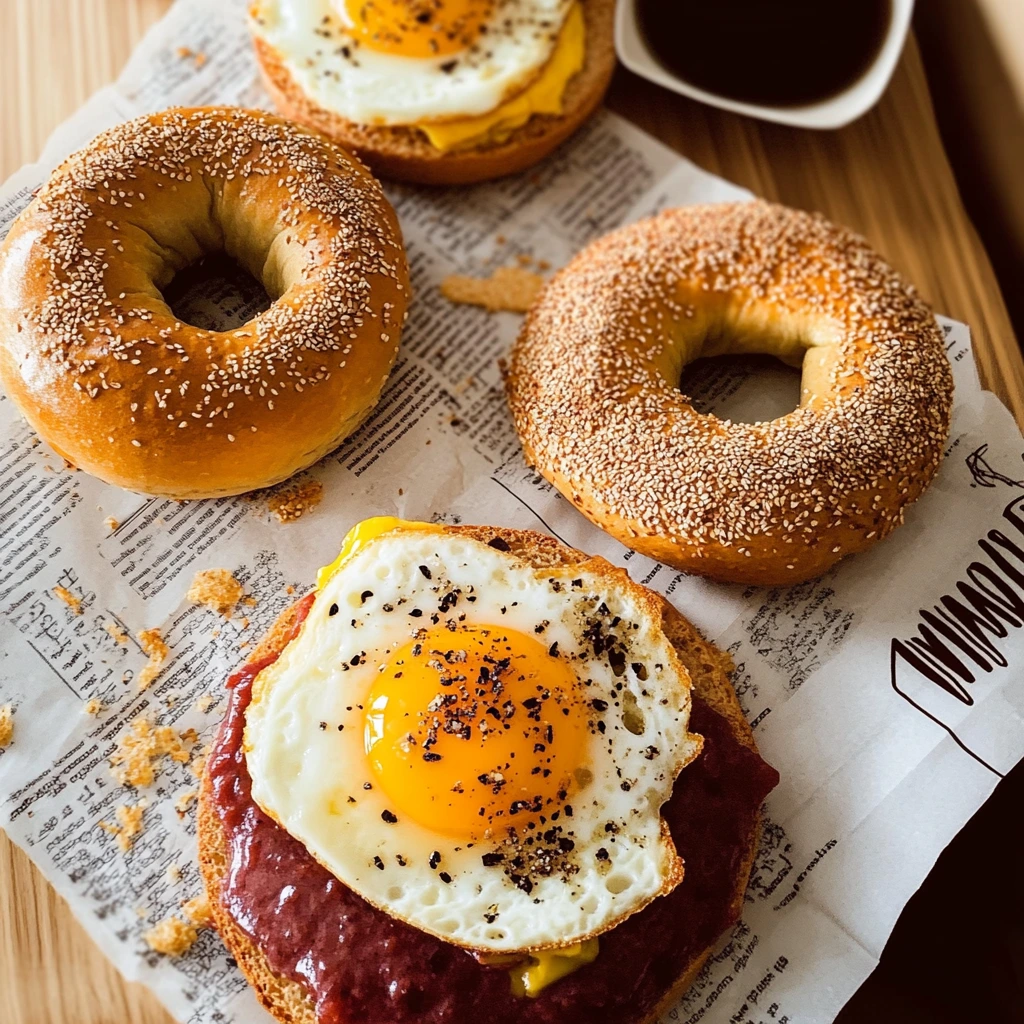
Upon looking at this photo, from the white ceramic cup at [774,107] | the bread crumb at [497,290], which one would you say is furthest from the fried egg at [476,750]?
the white ceramic cup at [774,107]

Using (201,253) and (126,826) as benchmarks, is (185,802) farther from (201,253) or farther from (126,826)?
(201,253)

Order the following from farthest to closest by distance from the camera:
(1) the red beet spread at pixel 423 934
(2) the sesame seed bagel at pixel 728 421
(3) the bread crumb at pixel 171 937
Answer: (2) the sesame seed bagel at pixel 728 421
(3) the bread crumb at pixel 171 937
(1) the red beet spread at pixel 423 934

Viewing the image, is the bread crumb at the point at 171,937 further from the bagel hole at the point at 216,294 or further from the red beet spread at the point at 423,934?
the bagel hole at the point at 216,294

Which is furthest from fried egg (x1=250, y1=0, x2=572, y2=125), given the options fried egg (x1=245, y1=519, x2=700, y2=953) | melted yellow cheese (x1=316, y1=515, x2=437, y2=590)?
fried egg (x1=245, y1=519, x2=700, y2=953)

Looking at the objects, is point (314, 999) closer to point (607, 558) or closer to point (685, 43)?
point (607, 558)

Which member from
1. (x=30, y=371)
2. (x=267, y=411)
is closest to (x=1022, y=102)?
(x=267, y=411)

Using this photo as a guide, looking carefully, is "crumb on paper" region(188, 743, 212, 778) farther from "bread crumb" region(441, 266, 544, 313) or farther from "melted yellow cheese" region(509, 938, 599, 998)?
"bread crumb" region(441, 266, 544, 313)
